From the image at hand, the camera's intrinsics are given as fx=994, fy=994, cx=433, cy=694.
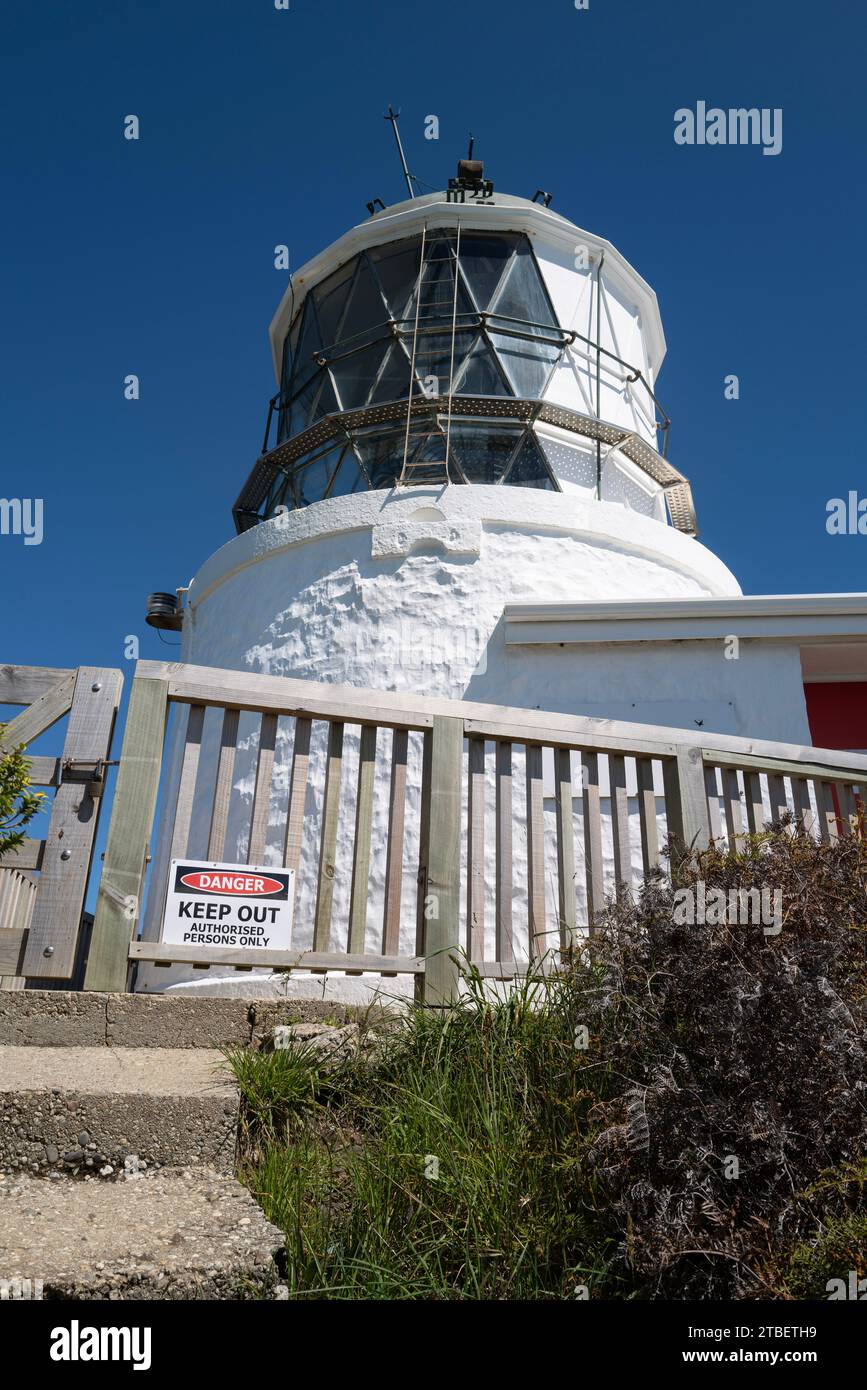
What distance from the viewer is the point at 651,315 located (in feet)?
44.8

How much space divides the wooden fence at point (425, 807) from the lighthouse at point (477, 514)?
315cm

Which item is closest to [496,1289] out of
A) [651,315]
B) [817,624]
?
[817,624]

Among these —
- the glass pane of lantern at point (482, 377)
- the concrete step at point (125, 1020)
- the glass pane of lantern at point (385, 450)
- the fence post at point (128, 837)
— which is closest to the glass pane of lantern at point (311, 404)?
the glass pane of lantern at point (385, 450)

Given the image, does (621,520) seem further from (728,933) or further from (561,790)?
(728,933)

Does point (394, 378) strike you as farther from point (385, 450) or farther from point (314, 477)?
point (314, 477)

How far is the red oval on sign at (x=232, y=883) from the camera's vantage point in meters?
3.69

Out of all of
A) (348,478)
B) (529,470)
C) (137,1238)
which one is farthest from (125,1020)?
(348,478)

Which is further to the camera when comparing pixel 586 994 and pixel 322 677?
pixel 322 677

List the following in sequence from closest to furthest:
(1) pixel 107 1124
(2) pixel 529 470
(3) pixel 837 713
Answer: (1) pixel 107 1124
(3) pixel 837 713
(2) pixel 529 470

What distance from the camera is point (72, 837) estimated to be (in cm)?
382

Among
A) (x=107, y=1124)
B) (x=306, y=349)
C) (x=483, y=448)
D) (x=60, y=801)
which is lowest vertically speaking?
(x=107, y=1124)

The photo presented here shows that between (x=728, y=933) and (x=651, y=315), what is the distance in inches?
500

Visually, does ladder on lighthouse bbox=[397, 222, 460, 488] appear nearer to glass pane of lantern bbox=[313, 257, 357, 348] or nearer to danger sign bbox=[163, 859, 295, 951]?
glass pane of lantern bbox=[313, 257, 357, 348]

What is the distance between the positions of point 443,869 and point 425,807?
0.28 metres
